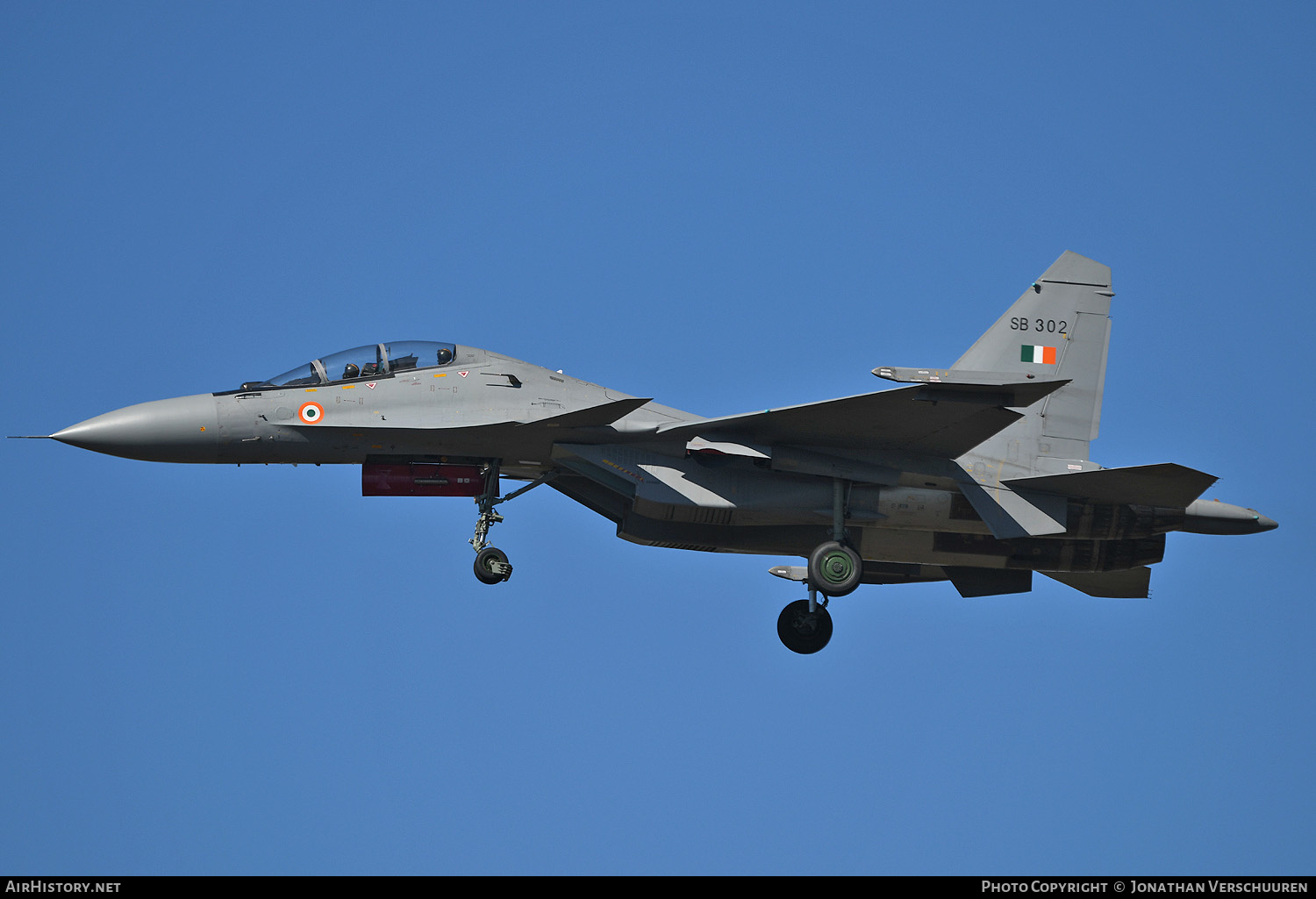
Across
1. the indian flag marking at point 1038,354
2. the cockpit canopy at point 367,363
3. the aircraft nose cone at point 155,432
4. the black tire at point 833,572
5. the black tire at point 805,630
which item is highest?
the indian flag marking at point 1038,354

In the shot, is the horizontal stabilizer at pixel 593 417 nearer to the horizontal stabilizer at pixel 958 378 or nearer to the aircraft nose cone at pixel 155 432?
the horizontal stabilizer at pixel 958 378

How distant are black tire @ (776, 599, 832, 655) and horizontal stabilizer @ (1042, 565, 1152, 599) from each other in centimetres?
351

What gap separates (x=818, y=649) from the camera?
22953mm

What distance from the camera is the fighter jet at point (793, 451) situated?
65.0 feet

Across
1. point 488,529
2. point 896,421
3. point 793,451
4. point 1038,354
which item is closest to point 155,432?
point 488,529

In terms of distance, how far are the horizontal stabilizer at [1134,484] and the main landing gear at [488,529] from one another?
718 cm

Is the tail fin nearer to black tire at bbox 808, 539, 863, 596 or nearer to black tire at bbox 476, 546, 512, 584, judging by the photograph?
black tire at bbox 808, 539, 863, 596

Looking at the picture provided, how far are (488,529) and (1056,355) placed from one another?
29.1ft

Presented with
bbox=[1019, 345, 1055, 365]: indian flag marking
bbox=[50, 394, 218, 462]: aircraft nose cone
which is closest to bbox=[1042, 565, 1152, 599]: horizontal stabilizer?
bbox=[1019, 345, 1055, 365]: indian flag marking

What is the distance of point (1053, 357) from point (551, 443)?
771 cm

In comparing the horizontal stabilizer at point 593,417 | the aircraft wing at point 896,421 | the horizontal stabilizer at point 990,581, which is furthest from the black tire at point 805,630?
the horizontal stabilizer at point 593,417

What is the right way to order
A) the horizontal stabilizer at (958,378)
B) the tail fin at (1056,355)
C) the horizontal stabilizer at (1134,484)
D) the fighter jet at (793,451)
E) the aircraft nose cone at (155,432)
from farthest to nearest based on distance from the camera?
the tail fin at (1056,355) → the horizontal stabilizer at (1134,484) → the fighter jet at (793,451) → the aircraft nose cone at (155,432) → the horizontal stabilizer at (958,378)

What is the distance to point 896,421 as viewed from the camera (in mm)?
20031
